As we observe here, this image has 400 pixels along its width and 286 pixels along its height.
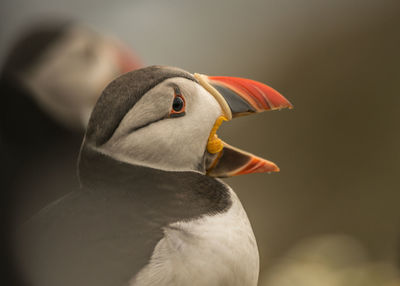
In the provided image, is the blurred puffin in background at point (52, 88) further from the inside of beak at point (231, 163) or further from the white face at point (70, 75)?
the inside of beak at point (231, 163)

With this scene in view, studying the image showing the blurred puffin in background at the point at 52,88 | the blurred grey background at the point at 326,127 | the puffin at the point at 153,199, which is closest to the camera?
the puffin at the point at 153,199

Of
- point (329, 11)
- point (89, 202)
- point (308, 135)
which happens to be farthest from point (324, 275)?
point (89, 202)

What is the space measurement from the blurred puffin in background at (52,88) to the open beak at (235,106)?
1.38 feet

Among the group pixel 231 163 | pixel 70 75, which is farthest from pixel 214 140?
pixel 70 75

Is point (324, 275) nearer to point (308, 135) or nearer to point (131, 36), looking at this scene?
point (308, 135)

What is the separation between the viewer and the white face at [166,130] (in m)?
0.50

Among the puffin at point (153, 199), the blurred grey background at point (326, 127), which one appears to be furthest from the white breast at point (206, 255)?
the blurred grey background at point (326, 127)

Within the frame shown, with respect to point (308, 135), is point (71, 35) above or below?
above

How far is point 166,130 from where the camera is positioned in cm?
52

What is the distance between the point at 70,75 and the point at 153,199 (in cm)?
61

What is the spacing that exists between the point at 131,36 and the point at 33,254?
24.3 inches

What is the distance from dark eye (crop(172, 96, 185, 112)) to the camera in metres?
0.53

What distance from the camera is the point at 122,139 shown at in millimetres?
503

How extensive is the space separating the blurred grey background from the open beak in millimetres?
883
